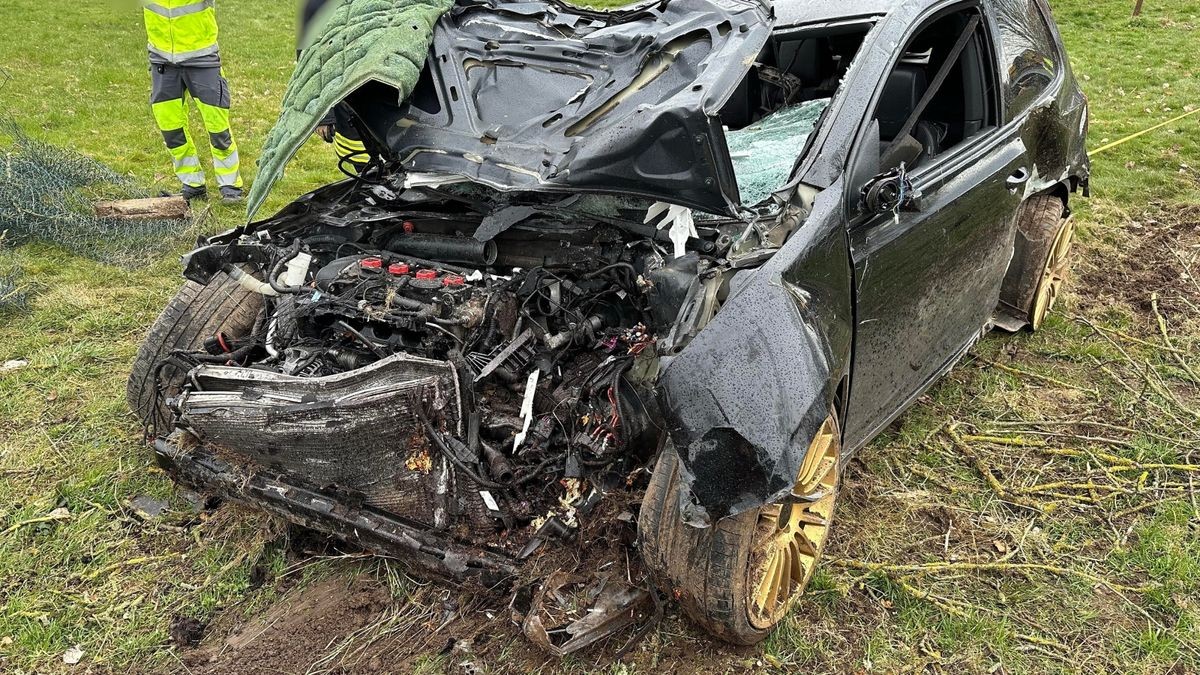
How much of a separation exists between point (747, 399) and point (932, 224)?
1155mm

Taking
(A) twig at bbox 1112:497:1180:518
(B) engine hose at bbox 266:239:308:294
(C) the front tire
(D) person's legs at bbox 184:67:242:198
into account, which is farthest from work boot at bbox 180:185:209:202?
(A) twig at bbox 1112:497:1180:518

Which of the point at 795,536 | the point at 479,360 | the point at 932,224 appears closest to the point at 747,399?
the point at 795,536

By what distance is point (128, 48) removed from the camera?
11.4 m

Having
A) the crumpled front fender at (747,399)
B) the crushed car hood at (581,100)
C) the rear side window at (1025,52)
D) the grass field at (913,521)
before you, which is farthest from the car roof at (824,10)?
the grass field at (913,521)

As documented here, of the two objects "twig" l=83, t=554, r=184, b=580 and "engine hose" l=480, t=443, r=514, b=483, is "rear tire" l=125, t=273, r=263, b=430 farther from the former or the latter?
"engine hose" l=480, t=443, r=514, b=483

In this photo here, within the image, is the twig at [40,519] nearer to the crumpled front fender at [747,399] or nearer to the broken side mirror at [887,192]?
the crumpled front fender at [747,399]

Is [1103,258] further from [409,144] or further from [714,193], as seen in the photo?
[409,144]

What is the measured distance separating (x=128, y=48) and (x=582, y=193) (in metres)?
11.2

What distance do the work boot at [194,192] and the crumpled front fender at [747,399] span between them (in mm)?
5522

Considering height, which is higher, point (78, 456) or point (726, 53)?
point (726, 53)

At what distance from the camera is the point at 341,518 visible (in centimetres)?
260

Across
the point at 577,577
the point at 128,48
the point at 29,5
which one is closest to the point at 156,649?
the point at 577,577

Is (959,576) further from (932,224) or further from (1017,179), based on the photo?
(1017,179)

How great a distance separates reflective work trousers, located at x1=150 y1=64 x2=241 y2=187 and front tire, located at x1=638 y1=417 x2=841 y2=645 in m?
5.26
